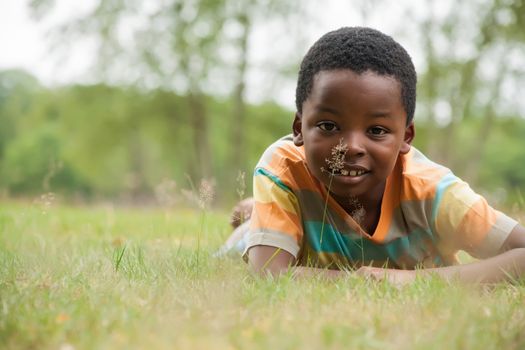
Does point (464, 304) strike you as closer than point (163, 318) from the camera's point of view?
No

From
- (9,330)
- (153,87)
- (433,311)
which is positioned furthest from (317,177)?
(153,87)

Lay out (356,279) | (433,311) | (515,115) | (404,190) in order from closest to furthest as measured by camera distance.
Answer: (433,311)
(356,279)
(404,190)
(515,115)

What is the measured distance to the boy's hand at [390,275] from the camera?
2.50 m

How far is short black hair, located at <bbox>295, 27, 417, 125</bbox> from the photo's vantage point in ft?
8.60

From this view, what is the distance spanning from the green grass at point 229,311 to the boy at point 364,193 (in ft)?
0.76

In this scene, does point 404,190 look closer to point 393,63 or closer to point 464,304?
point 393,63

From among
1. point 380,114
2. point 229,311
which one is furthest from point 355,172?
point 229,311

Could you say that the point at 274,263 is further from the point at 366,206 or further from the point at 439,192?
the point at 439,192

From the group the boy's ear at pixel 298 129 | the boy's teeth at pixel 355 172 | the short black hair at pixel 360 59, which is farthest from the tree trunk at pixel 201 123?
the boy's teeth at pixel 355 172

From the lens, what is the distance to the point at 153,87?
18828 mm

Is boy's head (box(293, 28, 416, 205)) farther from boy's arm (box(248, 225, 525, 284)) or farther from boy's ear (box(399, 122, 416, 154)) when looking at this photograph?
boy's arm (box(248, 225, 525, 284))

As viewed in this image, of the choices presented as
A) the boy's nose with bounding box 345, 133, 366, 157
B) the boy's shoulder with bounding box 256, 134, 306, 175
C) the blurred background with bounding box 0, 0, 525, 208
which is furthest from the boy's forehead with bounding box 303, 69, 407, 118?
the blurred background with bounding box 0, 0, 525, 208

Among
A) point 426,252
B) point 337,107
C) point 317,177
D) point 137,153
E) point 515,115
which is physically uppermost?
point 337,107

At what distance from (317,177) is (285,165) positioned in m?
0.25
